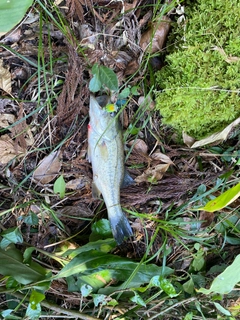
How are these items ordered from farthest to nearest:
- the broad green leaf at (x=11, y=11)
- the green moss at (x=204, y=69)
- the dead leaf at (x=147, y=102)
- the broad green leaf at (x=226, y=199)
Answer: the dead leaf at (x=147, y=102), the green moss at (x=204, y=69), the broad green leaf at (x=226, y=199), the broad green leaf at (x=11, y=11)

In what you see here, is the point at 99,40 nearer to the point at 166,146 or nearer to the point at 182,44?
the point at 182,44

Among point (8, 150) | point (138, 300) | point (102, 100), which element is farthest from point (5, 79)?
point (138, 300)

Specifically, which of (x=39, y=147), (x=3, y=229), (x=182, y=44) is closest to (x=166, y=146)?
(x=182, y=44)

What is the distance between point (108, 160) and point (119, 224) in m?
0.33

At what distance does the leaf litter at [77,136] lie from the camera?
160 cm

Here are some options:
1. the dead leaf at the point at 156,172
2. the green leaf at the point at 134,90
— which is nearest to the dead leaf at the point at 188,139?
the dead leaf at the point at 156,172

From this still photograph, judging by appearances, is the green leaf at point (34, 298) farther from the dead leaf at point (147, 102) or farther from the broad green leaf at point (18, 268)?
the dead leaf at point (147, 102)

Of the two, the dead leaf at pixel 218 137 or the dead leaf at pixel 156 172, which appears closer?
the dead leaf at pixel 218 137

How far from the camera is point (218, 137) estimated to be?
1.64 meters

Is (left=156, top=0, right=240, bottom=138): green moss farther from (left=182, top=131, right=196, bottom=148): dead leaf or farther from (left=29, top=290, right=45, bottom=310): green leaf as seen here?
(left=29, top=290, right=45, bottom=310): green leaf

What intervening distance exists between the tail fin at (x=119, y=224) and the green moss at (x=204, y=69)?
0.50 meters

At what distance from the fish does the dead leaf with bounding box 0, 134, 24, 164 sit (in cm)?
33

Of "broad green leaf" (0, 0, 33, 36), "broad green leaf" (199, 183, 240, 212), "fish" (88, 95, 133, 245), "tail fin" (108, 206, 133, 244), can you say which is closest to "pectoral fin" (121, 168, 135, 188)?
"fish" (88, 95, 133, 245)

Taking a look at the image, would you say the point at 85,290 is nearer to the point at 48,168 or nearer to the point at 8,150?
the point at 48,168
